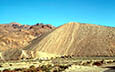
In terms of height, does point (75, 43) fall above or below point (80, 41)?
below

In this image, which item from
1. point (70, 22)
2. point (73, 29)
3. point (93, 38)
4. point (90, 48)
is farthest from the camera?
point (70, 22)

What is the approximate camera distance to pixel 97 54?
185ft

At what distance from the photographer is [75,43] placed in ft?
215

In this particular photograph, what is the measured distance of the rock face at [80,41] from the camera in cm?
5909

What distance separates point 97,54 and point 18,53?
1957 cm

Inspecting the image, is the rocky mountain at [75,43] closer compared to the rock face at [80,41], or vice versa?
the rocky mountain at [75,43]

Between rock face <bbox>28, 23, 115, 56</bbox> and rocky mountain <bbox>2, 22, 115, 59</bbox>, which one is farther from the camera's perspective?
rock face <bbox>28, 23, 115, 56</bbox>

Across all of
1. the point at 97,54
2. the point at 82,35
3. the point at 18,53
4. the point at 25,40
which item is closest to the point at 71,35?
the point at 82,35

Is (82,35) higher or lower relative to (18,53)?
higher

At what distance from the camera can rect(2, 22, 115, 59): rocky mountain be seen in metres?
55.8

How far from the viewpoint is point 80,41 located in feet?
215

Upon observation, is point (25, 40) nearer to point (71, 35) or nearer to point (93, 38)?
point (71, 35)

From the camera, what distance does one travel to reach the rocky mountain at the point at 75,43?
55.8m

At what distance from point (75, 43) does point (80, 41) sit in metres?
1.57
